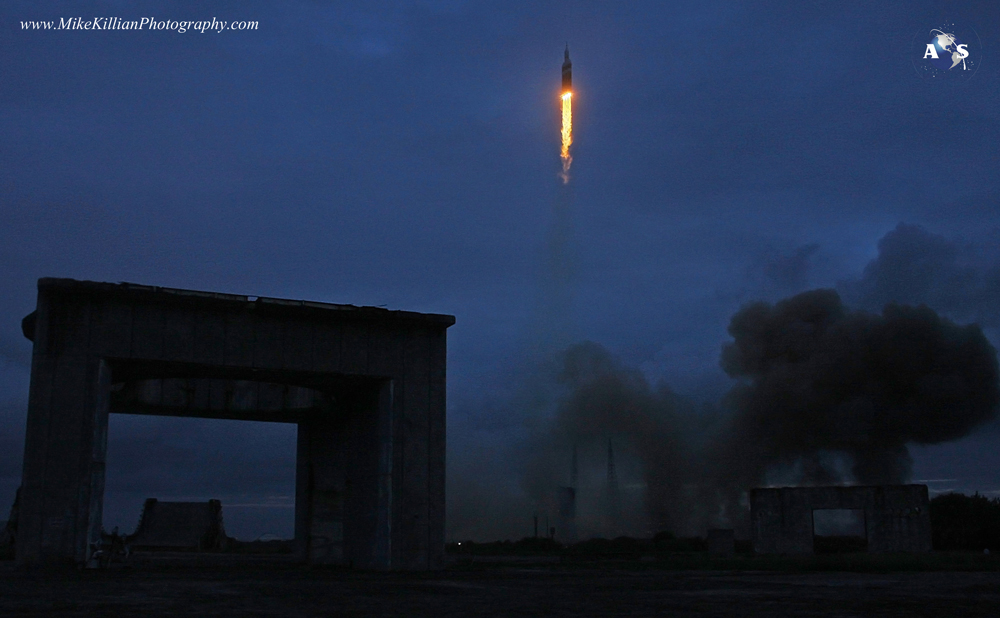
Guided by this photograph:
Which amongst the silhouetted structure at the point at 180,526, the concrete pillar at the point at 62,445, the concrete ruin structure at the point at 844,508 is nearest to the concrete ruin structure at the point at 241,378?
the concrete pillar at the point at 62,445

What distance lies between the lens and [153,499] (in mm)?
74938

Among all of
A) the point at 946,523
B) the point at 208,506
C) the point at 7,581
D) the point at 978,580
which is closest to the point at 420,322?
the point at 7,581

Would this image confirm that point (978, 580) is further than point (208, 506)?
No

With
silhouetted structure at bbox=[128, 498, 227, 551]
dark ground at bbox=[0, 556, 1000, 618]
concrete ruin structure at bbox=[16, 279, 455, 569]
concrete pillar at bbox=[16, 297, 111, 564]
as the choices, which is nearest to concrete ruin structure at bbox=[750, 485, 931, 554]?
dark ground at bbox=[0, 556, 1000, 618]

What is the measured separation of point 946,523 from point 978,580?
38548mm

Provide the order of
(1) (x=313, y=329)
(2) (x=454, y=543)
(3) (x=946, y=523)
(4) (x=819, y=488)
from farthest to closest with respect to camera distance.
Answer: (2) (x=454, y=543) → (3) (x=946, y=523) → (4) (x=819, y=488) → (1) (x=313, y=329)

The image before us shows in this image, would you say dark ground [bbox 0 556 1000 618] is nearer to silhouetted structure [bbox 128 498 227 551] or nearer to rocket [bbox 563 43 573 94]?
rocket [bbox 563 43 573 94]

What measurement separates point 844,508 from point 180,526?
2065 inches

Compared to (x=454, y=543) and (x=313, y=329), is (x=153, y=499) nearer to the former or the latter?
(x=454, y=543)

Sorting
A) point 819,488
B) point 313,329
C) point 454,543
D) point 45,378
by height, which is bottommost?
point 454,543

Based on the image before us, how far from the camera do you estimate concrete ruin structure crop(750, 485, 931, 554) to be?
1811 inches

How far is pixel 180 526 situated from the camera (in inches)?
2906

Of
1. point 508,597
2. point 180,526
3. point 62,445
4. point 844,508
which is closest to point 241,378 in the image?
point 62,445

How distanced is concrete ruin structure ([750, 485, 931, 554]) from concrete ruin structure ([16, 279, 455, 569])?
2305cm
